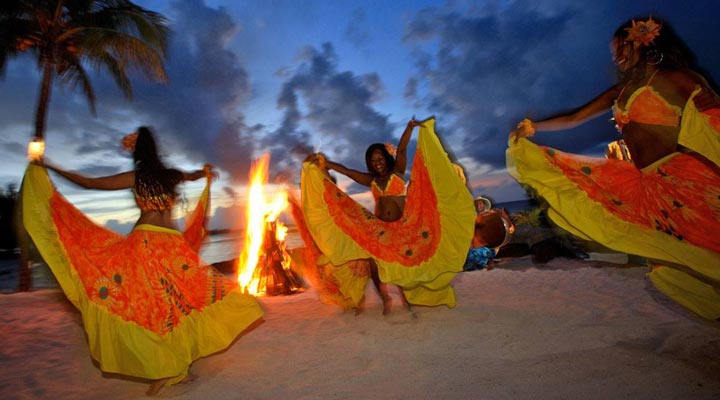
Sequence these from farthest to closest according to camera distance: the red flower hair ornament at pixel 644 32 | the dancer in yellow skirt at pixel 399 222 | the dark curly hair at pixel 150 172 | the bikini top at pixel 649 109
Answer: the dancer in yellow skirt at pixel 399 222, the dark curly hair at pixel 150 172, the red flower hair ornament at pixel 644 32, the bikini top at pixel 649 109

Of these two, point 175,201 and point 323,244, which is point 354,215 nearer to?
point 323,244

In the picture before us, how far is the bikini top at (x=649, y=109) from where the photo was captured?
2814mm

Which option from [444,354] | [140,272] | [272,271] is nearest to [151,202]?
[140,272]

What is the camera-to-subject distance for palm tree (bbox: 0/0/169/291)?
10.3 metres

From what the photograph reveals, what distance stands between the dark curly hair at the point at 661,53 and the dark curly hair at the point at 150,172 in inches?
162

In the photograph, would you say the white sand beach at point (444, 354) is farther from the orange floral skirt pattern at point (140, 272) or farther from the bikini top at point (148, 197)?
the bikini top at point (148, 197)

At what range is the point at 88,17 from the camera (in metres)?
11.4

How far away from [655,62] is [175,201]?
4.27 m

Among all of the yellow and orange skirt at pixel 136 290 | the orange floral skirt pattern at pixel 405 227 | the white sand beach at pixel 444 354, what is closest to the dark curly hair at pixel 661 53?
the white sand beach at pixel 444 354

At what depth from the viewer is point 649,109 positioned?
2893mm

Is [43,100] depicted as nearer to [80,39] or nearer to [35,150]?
[80,39]

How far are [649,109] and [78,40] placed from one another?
13662 mm

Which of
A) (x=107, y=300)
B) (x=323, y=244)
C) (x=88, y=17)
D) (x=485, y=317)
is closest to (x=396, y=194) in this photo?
(x=323, y=244)

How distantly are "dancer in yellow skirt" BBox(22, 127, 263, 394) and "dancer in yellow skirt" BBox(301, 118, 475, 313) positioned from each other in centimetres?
160
